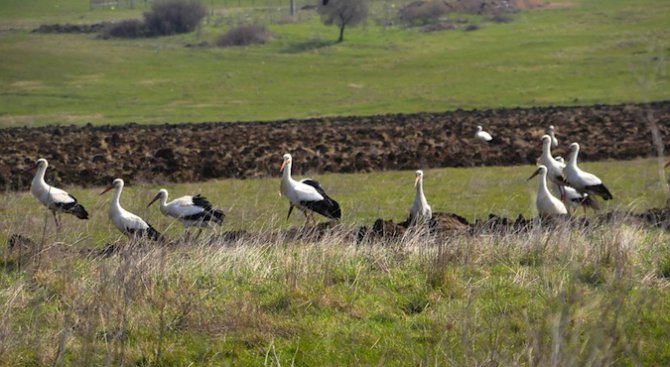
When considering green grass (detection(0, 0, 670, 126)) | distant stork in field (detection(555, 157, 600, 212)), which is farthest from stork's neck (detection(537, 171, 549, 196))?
green grass (detection(0, 0, 670, 126))

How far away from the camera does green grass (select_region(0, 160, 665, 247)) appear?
20.0 m

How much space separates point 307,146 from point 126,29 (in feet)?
253

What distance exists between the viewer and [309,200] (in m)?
19.2

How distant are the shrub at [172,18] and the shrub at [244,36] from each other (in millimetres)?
8520

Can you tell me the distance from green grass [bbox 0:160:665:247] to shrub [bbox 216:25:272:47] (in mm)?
71719

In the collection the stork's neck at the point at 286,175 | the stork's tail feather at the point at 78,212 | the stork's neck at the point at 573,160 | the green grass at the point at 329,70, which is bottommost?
the green grass at the point at 329,70

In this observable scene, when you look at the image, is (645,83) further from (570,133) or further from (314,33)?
(314,33)

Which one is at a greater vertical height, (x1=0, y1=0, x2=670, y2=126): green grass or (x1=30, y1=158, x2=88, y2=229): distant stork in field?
(x1=30, y1=158, x2=88, y2=229): distant stork in field

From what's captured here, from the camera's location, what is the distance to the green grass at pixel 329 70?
215 ft

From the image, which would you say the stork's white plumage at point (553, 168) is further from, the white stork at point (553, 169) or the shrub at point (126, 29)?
the shrub at point (126, 29)

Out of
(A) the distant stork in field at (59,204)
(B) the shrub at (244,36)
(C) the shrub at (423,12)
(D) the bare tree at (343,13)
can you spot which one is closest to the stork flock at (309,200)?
(A) the distant stork in field at (59,204)

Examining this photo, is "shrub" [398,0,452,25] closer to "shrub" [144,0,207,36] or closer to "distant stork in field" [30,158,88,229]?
"shrub" [144,0,207,36]

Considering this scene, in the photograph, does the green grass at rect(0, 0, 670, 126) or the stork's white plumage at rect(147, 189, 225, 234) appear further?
the green grass at rect(0, 0, 670, 126)

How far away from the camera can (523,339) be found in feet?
27.7
